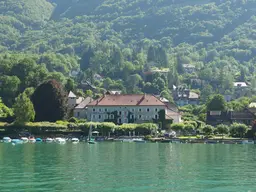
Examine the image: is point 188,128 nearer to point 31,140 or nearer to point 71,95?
point 31,140

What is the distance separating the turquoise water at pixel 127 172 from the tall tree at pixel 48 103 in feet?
184

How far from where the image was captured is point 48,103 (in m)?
132

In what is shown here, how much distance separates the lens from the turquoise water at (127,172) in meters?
47.2

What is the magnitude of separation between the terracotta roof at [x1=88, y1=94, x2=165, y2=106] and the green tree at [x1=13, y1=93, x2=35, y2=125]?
1592cm

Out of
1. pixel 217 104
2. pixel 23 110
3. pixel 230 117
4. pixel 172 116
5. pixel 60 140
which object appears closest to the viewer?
pixel 60 140

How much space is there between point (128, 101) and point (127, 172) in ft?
268

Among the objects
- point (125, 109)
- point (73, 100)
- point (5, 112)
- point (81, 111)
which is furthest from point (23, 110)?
point (73, 100)

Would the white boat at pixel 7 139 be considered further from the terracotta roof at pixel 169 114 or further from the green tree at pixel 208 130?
the green tree at pixel 208 130

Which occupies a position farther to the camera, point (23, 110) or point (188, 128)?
point (188, 128)

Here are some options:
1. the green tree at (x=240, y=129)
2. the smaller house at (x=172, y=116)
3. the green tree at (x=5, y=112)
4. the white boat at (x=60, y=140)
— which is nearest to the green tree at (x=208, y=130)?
the green tree at (x=240, y=129)

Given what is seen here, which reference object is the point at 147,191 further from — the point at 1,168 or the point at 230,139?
the point at 230,139

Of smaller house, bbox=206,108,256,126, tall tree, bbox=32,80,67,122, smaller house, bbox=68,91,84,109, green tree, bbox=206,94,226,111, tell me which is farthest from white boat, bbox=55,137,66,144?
green tree, bbox=206,94,226,111

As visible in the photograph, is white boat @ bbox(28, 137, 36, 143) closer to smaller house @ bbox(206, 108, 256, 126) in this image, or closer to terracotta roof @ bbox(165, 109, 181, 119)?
terracotta roof @ bbox(165, 109, 181, 119)

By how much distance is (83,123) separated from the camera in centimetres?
12756
